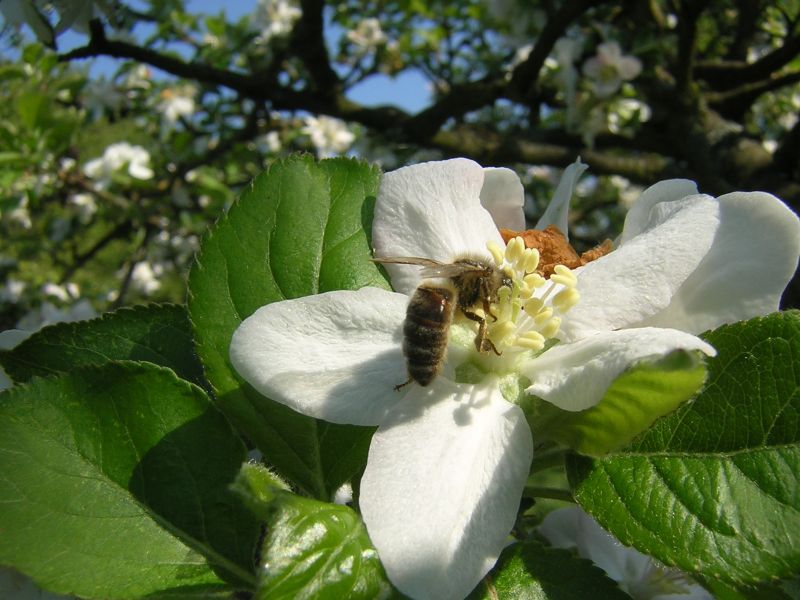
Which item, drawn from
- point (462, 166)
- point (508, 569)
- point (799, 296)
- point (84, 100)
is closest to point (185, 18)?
point (84, 100)

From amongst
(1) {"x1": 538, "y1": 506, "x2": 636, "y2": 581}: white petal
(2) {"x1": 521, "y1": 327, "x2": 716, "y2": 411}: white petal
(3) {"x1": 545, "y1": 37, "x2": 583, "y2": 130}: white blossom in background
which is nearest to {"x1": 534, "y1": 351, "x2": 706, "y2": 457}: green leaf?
(2) {"x1": 521, "y1": 327, "x2": 716, "y2": 411}: white petal

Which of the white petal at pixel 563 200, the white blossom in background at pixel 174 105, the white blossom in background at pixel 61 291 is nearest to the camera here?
the white petal at pixel 563 200

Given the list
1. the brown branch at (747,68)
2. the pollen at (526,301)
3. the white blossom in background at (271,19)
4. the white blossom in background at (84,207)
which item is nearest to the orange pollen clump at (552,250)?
the pollen at (526,301)

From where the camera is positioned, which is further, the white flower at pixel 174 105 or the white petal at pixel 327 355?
the white flower at pixel 174 105

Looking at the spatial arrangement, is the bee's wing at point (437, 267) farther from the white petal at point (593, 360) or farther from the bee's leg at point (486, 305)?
the white petal at point (593, 360)

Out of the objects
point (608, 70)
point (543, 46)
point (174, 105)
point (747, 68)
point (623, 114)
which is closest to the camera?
point (543, 46)

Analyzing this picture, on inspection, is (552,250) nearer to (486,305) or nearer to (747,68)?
(486,305)

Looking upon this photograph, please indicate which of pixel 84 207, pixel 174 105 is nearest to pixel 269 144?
pixel 174 105
